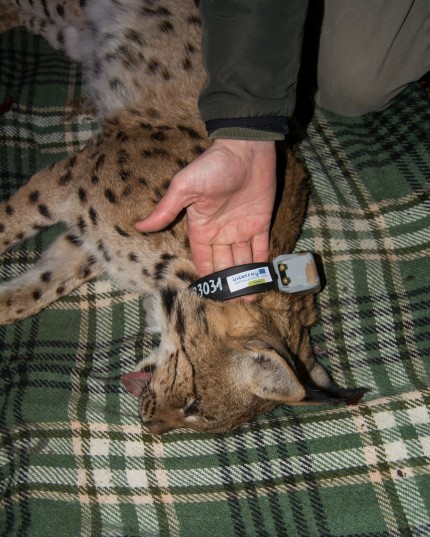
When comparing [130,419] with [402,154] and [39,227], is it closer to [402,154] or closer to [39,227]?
[39,227]

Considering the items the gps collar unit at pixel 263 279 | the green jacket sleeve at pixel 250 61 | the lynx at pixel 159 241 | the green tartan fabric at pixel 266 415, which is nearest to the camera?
the green jacket sleeve at pixel 250 61

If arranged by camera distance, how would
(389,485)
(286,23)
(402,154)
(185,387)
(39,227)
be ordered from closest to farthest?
(286,23) → (185,387) → (389,485) → (39,227) → (402,154)

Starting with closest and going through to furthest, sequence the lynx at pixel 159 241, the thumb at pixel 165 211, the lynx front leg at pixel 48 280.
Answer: the thumb at pixel 165 211 → the lynx at pixel 159 241 → the lynx front leg at pixel 48 280

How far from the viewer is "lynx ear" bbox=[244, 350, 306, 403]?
2.73 metres

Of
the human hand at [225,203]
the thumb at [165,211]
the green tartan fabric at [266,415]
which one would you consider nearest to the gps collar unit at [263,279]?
the human hand at [225,203]

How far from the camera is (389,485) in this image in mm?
3414

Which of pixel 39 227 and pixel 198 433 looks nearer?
pixel 198 433

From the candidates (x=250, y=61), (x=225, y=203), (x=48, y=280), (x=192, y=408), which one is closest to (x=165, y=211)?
(x=225, y=203)

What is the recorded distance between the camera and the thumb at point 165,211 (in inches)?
113

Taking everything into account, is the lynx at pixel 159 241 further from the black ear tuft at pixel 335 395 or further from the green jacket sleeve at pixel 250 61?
the green jacket sleeve at pixel 250 61

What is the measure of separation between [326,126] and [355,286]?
123 centimetres

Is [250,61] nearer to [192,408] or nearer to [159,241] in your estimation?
[159,241]

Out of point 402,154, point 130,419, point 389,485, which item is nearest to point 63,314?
point 130,419

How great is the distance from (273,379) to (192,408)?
0.54 m
